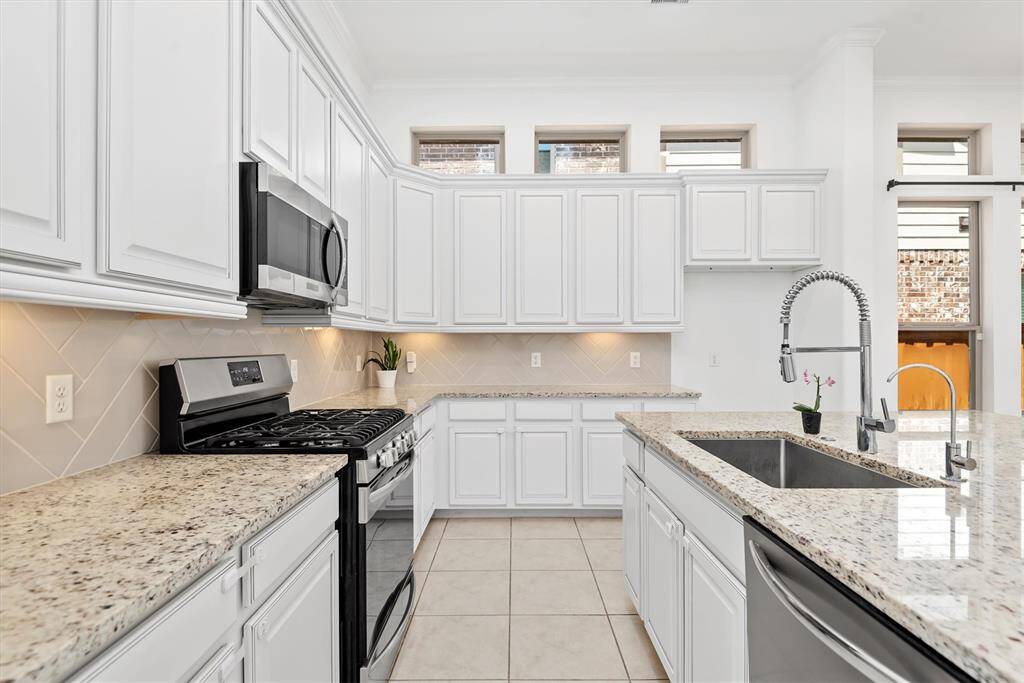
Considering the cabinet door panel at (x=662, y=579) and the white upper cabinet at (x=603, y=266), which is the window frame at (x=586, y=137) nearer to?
the white upper cabinet at (x=603, y=266)

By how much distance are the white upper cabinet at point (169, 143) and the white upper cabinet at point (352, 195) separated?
0.87 metres

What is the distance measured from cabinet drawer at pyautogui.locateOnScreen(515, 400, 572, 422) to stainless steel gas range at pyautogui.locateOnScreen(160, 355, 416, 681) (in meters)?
1.44

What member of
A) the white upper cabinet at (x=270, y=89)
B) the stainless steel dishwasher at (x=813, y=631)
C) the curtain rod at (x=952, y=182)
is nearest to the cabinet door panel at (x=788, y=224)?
the curtain rod at (x=952, y=182)

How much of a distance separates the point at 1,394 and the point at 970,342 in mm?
5597

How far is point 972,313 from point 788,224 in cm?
178

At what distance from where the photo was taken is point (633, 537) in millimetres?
2154

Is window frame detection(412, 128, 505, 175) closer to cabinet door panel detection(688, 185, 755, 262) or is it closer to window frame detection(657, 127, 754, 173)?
window frame detection(657, 127, 754, 173)

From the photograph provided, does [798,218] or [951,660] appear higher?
[798,218]

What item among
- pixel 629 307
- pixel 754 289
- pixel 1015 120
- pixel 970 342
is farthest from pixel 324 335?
pixel 1015 120

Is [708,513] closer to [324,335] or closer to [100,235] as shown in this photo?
[100,235]

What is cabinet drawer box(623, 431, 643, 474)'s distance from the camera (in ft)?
6.69

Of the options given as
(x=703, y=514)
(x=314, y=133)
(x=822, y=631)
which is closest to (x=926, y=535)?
(x=822, y=631)

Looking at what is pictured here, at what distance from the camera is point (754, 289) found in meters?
4.02

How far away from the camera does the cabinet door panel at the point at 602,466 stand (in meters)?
3.54
